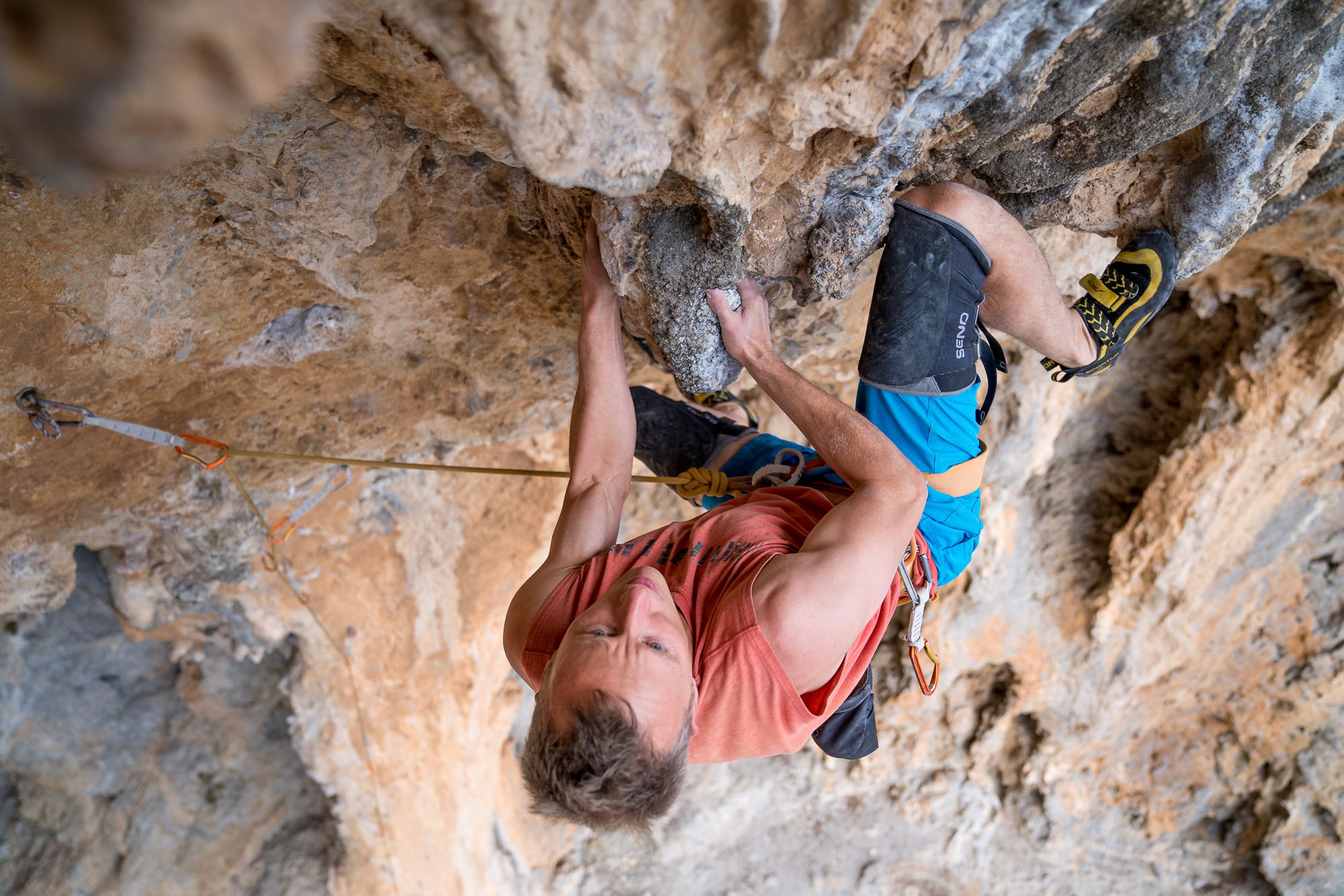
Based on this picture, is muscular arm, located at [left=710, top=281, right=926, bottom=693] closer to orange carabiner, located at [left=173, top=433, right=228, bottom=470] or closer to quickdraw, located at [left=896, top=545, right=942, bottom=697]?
quickdraw, located at [left=896, top=545, right=942, bottom=697]

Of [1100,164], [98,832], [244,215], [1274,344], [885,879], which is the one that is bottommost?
[98,832]

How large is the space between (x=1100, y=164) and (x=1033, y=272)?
20 cm

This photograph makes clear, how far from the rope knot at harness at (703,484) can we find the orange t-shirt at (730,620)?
0.70 feet

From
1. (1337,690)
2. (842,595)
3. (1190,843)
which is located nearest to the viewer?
(842,595)

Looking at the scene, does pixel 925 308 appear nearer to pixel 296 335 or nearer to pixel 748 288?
pixel 748 288

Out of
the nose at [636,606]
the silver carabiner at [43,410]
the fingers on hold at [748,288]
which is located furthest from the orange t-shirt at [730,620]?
the silver carabiner at [43,410]

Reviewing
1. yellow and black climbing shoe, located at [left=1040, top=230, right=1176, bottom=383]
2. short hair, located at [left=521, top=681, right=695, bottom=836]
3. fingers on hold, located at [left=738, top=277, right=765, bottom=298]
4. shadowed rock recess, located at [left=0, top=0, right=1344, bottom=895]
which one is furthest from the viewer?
yellow and black climbing shoe, located at [left=1040, top=230, right=1176, bottom=383]

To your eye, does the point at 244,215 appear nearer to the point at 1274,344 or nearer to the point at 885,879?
the point at 1274,344

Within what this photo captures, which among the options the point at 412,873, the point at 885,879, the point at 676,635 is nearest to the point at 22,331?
the point at 676,635

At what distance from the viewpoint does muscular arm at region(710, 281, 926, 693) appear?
4.19 ft

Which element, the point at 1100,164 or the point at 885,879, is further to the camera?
the point at 885,879

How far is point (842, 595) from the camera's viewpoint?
1.29 metres

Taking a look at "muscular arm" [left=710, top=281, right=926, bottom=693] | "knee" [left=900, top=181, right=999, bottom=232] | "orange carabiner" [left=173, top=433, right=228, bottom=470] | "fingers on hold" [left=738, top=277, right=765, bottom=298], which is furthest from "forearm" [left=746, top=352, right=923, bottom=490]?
"orange carabiner" [left=173, top=433, right=228, bottom=470]

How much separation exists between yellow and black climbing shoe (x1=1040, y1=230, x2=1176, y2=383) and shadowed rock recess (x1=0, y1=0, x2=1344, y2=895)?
7 centimetres
